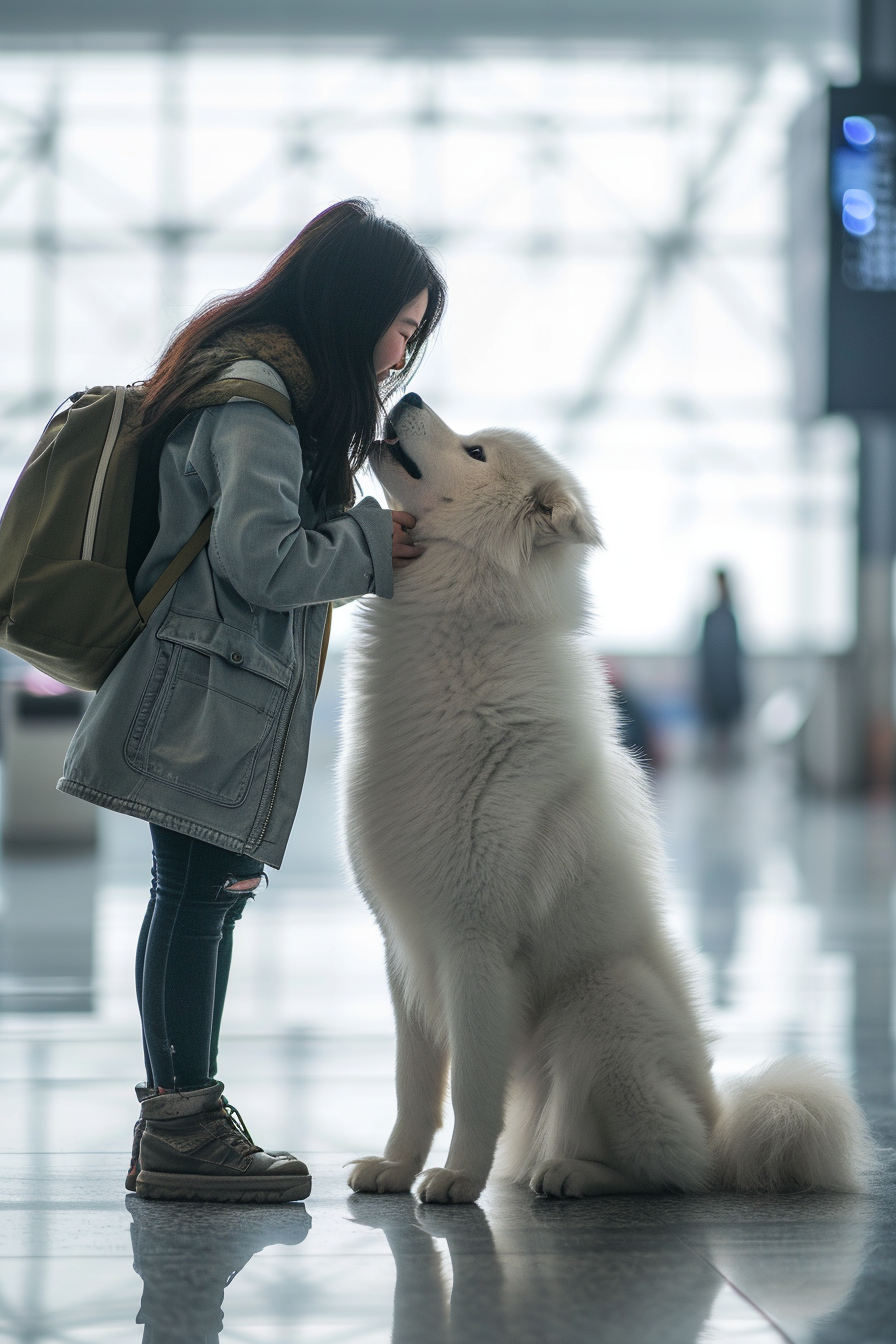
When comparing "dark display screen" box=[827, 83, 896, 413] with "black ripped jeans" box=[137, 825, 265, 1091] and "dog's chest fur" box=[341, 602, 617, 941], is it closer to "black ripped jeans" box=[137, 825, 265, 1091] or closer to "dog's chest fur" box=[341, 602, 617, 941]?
"dog's chest fur" box=[341, 602, 617, 941]

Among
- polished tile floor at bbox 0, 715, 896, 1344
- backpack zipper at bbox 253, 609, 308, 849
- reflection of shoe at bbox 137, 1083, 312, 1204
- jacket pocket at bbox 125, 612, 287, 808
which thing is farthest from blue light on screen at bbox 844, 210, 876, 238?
reflection of shoe at bbox 137, 1083, 312, 1204

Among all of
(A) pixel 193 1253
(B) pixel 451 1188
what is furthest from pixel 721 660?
(A) pixel 193 1253

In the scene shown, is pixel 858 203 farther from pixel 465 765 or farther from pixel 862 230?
pixel 465 765

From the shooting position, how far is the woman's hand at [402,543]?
2.45 metres

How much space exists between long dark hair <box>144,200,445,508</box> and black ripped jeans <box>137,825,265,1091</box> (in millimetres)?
745

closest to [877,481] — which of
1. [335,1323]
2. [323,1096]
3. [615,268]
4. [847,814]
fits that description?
[847,814]

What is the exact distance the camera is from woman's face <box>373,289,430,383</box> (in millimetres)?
2348

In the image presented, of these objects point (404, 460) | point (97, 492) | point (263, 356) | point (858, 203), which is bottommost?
point (97, 492)

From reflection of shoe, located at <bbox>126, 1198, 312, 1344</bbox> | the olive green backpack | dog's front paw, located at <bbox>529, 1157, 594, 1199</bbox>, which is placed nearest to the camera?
reflection of shoe, located at <bbox>126, 1198, 312, 1344</bbox>

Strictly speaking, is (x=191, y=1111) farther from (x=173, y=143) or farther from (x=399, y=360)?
(x=173, y=143)

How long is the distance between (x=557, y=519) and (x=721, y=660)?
11.1 metres

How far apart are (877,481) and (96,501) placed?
33.5 ft

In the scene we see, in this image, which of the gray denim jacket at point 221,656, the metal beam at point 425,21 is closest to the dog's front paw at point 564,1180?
the gray denim jacket at point 221,656

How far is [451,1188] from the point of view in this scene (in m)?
2.29
